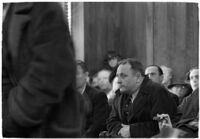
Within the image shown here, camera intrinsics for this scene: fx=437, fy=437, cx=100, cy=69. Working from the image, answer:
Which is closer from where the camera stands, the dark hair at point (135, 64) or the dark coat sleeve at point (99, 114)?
the dark coat sleeve at point (99, 114)

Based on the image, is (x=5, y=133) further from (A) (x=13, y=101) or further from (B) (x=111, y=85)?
(B) (x=111, y=85)

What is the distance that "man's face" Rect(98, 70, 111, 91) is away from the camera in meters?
1.55

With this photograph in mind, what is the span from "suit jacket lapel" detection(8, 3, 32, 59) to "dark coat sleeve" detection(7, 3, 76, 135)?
0.06 feet

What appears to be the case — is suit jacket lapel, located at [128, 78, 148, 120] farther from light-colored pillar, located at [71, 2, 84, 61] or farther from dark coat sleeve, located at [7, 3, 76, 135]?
dark coat sleeve, located at [7, 3, 76, 135]

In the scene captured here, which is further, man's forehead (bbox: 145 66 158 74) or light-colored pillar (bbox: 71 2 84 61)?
man's forehead (bbox: 145 66 158 74)

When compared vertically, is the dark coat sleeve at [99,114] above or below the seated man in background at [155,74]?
below

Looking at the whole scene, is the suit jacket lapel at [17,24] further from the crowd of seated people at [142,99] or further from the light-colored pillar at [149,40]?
the light-colored pillar at [149,40]

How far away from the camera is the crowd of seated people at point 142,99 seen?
1509mm

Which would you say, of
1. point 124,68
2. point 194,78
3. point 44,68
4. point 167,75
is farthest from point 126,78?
point 44,68

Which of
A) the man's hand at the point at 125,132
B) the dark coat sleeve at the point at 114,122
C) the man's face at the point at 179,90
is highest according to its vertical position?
the man's face at the point at 179,90

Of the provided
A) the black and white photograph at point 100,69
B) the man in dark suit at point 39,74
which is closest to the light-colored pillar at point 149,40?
the black and white photograph at point 100,69

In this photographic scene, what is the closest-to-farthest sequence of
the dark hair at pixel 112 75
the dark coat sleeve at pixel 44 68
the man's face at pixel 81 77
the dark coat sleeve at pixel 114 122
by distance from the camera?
the dark coat sleeve at pixel 44 68, the man's face at pixel 81 77, the dark coat sleeve at pixel 114 122, the dark hair at pixel 112 75

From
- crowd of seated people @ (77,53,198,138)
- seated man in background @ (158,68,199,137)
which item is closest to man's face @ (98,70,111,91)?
crowd of seated people @ (77,53,198,138)

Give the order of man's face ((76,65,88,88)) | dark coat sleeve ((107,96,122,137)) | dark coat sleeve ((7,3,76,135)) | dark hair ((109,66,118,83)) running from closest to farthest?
dark coat sleeve ((7,3,76,135)) < man's face ((76,65,88,88)) < dark coat sleeve ((107,96,122,137)) < dark hair ((109,66,118,83))
